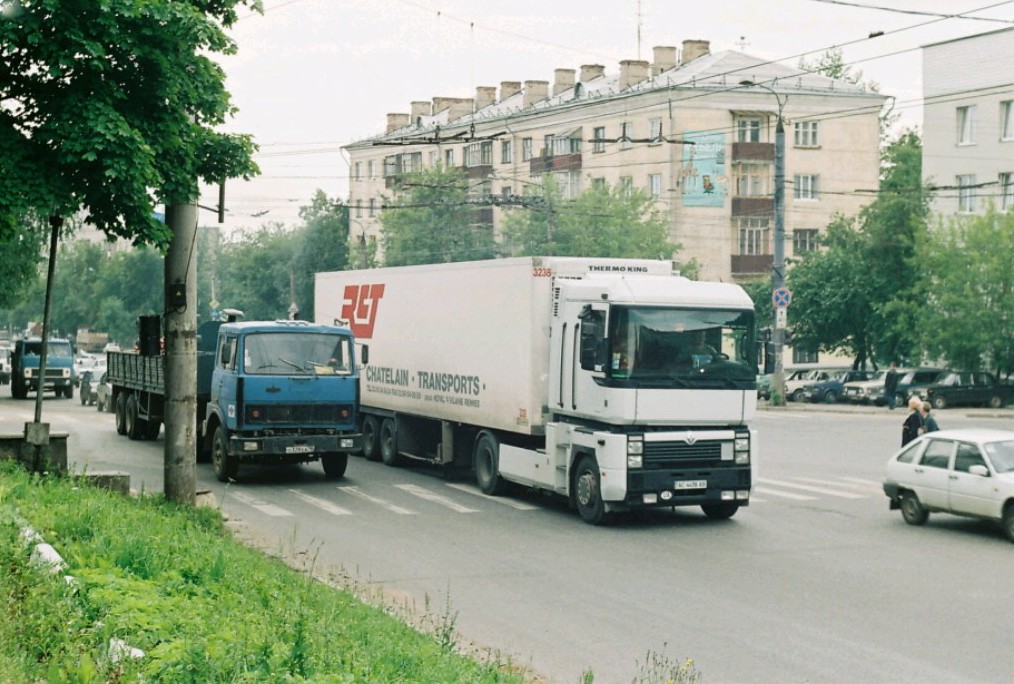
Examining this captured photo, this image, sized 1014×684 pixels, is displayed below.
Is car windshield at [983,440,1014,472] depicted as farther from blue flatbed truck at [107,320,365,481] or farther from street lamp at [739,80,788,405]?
street lamp at [739,80,788,405]

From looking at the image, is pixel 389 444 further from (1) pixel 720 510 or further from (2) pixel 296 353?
(1) pixel 720 510

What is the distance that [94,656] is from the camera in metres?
6.46

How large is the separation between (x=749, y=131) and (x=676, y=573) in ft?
193

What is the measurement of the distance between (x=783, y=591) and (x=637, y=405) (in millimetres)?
4356

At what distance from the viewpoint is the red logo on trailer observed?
80.9 feet

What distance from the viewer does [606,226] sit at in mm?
65812

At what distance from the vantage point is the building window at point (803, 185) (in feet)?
237

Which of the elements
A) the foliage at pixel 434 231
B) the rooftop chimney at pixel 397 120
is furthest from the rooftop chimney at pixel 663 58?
the rooftop chimney at pixel 397 120

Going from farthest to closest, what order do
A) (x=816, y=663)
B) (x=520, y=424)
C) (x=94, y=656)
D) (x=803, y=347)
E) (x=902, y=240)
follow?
(x=803, y=347), (x=902, y=240), (x=520, y=424), (x=816, y=663), (x=94, y=656)

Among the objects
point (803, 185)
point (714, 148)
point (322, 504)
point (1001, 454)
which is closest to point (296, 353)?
point (322, 504)

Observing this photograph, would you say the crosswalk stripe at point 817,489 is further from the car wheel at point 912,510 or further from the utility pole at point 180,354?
the utility pole at point 180,354

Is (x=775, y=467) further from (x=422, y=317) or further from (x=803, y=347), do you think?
(x=803, y=347)

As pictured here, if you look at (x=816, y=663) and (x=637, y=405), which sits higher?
(x=637, y=405)

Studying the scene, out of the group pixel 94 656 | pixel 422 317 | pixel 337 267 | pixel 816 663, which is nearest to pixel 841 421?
pixel 422 317
